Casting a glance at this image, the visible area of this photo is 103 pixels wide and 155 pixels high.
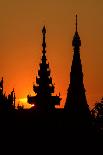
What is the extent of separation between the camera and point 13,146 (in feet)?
182

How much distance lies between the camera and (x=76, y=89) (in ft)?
340

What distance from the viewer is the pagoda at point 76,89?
9531 cm

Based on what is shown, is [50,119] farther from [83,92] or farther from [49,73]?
[49,73]

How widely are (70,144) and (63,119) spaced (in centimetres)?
317

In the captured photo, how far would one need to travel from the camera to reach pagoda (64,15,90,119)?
9531 cm

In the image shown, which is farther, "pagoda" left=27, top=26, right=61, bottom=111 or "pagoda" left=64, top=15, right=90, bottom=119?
"pagoda" left=27, top=26, right=61, bottom=111

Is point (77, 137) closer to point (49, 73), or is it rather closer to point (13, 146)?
point (13, 146)

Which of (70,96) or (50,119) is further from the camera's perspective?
(70,96)

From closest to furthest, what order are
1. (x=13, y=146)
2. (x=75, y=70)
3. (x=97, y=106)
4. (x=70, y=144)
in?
(x=13, y=146) < (x=70, y=144) < (x=97, y=106) < (x=75, y=70)

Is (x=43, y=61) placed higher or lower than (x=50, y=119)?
higher

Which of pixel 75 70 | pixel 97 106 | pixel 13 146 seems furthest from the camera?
pixel 75 70

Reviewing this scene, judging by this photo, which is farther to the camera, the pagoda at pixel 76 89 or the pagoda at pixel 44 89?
the pagoda at pixel 44 89

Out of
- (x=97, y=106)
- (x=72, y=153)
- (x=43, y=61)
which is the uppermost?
(x=43, y=61)

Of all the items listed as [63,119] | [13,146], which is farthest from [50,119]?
[13,146]
